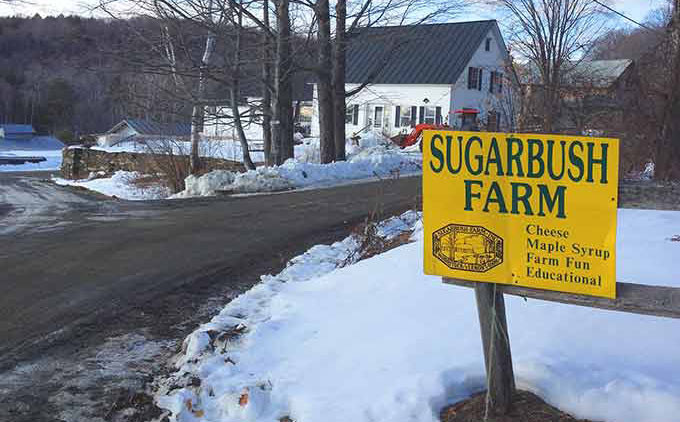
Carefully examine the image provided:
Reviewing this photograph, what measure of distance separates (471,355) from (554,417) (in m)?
0.91

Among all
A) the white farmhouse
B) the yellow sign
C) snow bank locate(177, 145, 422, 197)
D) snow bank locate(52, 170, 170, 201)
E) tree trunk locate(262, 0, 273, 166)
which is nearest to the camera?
the yellow sign

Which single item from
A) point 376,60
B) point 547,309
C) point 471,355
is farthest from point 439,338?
point 376,60

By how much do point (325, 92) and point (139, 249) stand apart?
13.9 m

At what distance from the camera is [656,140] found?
47.5 feet

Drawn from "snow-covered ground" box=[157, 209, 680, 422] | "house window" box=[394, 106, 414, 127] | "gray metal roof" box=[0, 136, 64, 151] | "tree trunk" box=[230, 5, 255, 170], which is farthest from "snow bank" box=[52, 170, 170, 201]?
"gray metal roof" box=[0, 136, 64, 151]

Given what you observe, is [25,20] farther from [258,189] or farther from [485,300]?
[485,300]

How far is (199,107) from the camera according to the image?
21.5 metres

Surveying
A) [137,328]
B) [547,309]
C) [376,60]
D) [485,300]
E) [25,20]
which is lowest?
[137,328]

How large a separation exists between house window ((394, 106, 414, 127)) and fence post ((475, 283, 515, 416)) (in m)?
41.3

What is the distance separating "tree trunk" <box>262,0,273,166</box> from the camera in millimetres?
20344

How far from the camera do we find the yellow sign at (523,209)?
11.8ft

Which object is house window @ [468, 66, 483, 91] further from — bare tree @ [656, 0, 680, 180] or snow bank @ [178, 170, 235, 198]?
bare tree @ [656, 0, 680, 180]

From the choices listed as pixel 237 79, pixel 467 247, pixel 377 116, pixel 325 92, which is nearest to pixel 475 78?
pixel 377 116

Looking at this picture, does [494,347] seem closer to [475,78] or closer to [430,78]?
[430,78]
